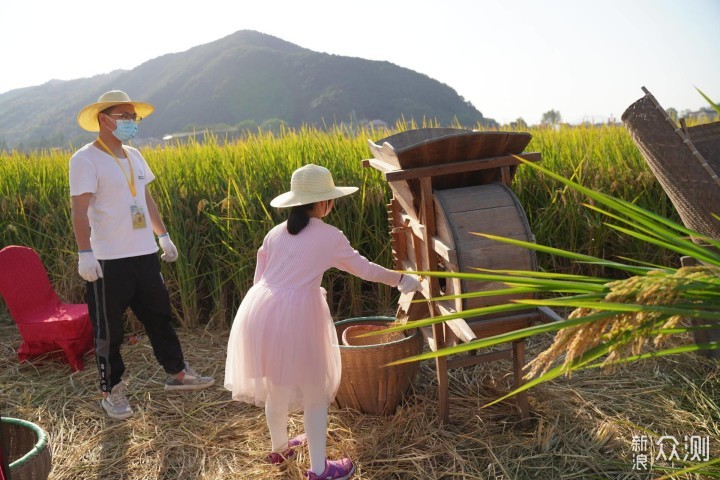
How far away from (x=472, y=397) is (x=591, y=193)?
2725 mm

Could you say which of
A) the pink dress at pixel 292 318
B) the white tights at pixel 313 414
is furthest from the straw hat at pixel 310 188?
the white tights at pixel 313 414

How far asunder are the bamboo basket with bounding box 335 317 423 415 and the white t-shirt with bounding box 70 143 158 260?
137 cm

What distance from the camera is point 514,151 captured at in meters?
3.32

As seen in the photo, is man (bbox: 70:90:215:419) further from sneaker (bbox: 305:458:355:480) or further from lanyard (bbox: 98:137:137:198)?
sneaker (bbox: 305:458:355:480)

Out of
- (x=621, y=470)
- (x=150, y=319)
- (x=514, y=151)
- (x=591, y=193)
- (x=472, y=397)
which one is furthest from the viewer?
(x=150, y=319)

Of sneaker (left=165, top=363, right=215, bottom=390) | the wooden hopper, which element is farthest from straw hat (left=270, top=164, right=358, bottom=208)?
sneaker (left=165, top=363, right=215, bottom=390)

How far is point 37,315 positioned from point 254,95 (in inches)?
4898

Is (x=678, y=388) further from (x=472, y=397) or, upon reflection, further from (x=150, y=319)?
(x=150, y=319)

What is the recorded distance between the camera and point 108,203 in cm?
385

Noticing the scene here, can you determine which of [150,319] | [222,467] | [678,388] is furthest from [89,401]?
[678,388]

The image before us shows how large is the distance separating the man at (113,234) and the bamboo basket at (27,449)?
4.05 ft

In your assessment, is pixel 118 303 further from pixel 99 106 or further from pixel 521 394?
pixel 521 394

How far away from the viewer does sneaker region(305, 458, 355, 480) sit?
3053mm

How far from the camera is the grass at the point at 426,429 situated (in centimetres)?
318
